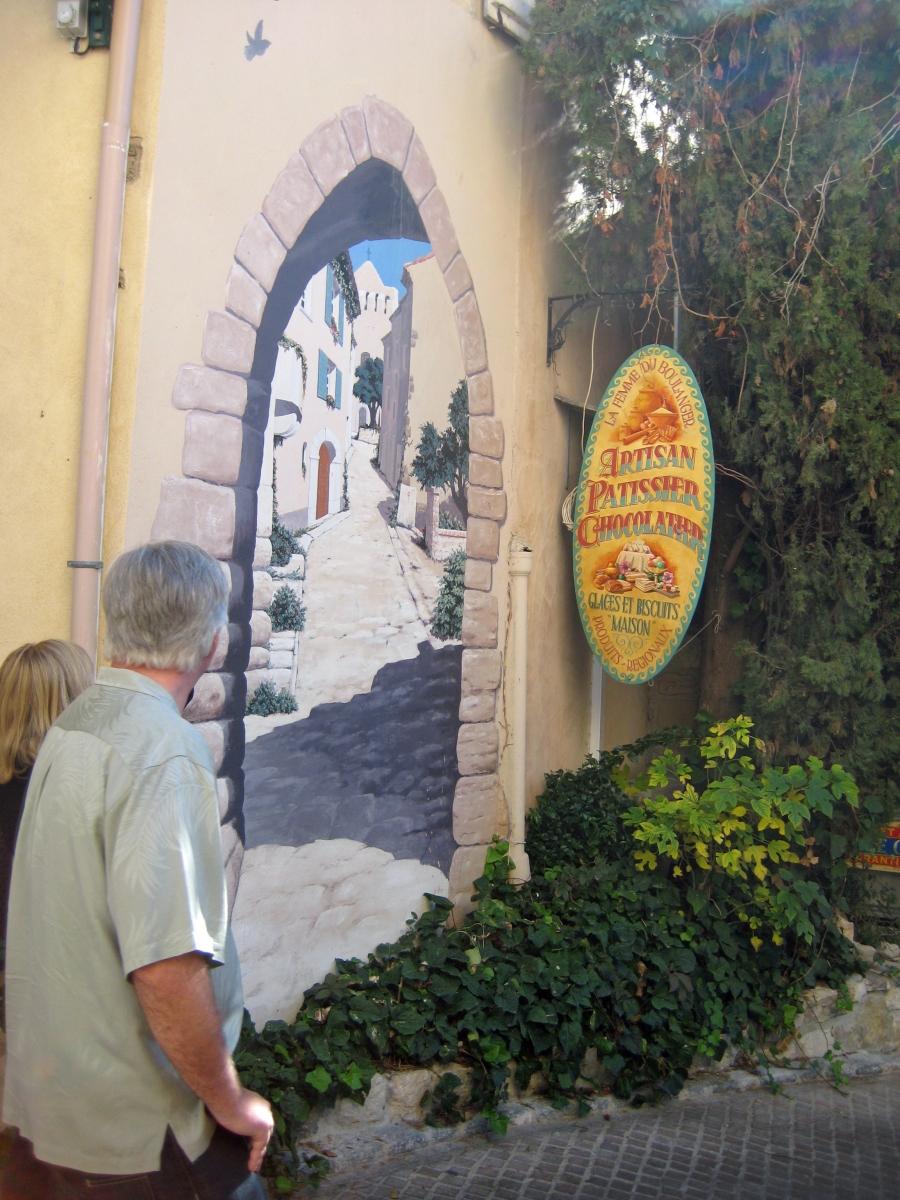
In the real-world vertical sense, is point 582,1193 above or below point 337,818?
below

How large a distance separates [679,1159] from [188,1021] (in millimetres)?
2867

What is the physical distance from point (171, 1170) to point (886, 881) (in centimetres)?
507

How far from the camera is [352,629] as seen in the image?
12.9ft

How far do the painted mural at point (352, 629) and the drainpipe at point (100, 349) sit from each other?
0.67 m

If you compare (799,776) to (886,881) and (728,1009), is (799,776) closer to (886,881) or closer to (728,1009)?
(728,1009)

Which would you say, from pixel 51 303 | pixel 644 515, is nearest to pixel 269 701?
pixel 51 303

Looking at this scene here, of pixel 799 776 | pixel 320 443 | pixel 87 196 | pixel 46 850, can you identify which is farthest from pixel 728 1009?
pixel 87 196

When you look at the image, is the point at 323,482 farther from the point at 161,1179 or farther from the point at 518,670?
the point at 161,1179

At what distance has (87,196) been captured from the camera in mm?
3039

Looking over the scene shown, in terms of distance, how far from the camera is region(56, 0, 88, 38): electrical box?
2996 mm

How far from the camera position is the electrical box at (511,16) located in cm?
466

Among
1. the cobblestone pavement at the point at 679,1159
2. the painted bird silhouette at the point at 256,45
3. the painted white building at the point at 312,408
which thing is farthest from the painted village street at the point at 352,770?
the painted bird silhouette at the point at 256,45

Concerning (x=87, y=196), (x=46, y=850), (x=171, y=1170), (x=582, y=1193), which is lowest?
(x=582, y=1193)

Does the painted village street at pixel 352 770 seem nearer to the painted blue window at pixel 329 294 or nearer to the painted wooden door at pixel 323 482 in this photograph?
the painted wooden door at pixel 323 482
